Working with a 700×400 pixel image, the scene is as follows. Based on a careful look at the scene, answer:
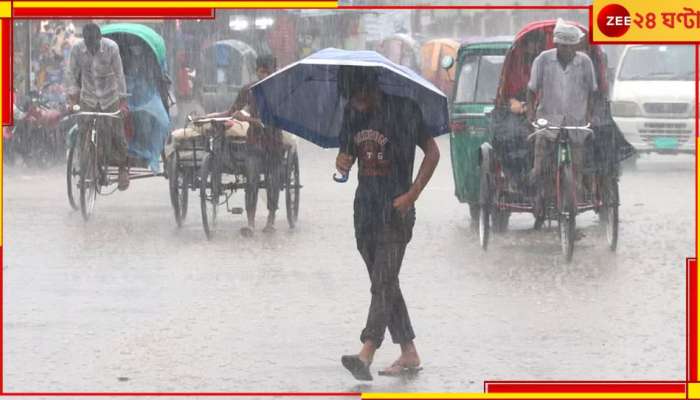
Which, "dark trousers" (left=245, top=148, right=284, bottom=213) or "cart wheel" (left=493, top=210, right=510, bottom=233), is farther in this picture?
"cart wheel" (left=493, top=210, right=510, bottom=233)

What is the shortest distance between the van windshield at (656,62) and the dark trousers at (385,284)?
15.6 m

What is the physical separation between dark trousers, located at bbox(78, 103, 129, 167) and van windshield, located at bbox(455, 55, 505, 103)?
3046 millimetres

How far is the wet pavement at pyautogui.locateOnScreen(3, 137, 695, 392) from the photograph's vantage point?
8297 mm

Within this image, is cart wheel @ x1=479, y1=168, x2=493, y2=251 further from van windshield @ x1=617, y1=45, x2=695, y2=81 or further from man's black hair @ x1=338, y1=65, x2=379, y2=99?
van windshield @ x1=617, y1=45, x2=695, y2=81

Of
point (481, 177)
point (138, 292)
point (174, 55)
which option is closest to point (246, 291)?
point (138, 292)

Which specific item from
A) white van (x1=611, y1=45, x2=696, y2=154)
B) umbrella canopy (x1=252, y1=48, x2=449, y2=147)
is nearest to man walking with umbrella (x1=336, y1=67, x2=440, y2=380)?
umbrella canopy (x1=252, y1=48, x2=449, y2=147)

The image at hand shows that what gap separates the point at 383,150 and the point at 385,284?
64cm

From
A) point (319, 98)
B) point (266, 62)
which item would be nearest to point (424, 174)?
point (319, 98)

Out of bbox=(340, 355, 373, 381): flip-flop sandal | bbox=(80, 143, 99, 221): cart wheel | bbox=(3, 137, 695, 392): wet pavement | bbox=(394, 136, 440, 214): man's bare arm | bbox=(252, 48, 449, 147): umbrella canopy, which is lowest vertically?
bbox=(3, 137, 695, 392): wet pavement

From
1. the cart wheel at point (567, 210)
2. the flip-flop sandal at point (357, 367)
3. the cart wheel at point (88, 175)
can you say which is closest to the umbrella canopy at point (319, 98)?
the flip-flop sandal at point (357, 367)

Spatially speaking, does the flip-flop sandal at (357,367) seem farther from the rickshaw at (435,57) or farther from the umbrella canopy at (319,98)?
the rickshaw at (435,57)

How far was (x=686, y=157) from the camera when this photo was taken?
82.8 ft

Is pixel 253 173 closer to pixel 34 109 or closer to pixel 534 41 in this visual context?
pixel 534 41

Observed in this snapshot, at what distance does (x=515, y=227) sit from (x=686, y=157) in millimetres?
10362
